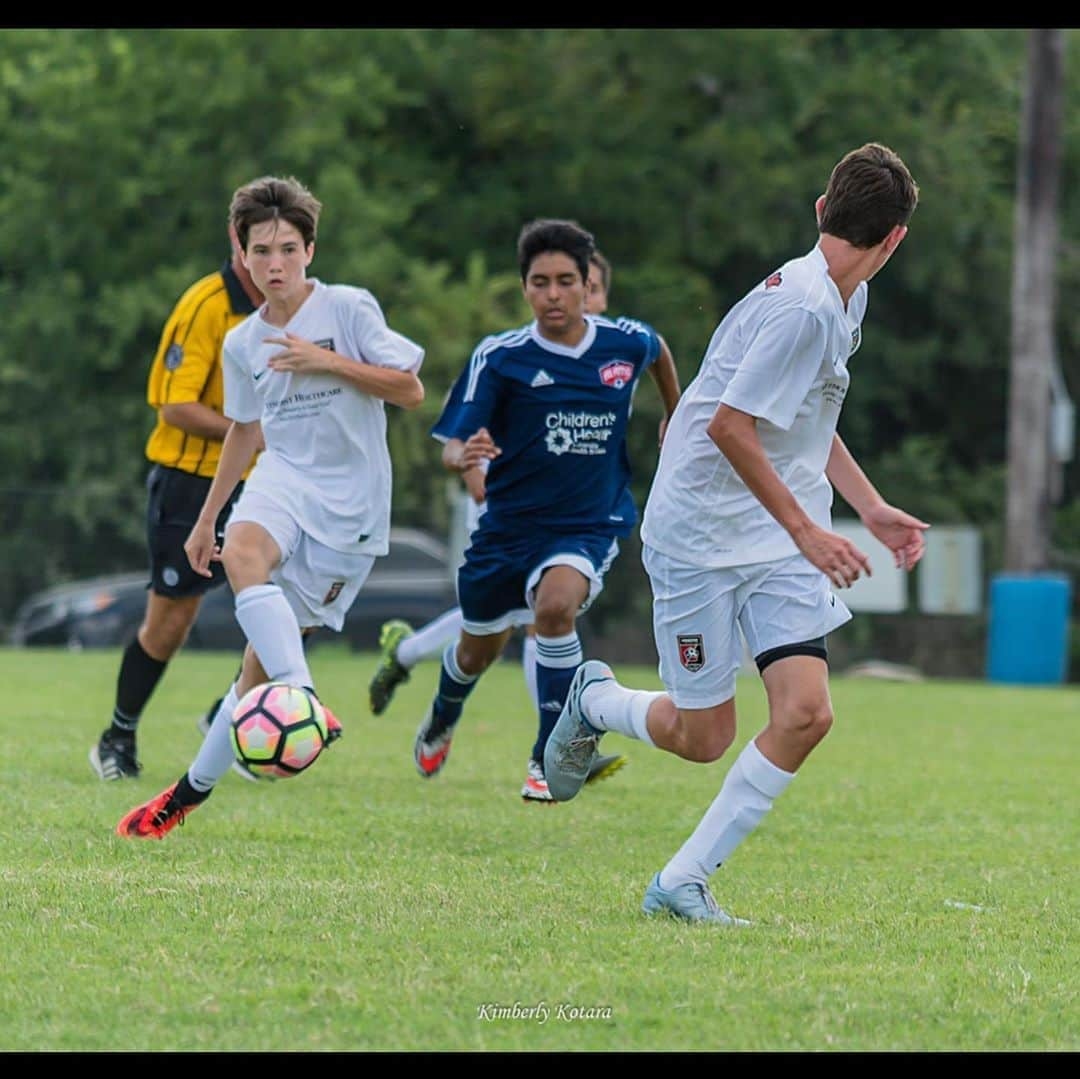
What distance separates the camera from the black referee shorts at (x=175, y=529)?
305 inches

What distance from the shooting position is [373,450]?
6723 mm

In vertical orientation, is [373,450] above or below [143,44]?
below

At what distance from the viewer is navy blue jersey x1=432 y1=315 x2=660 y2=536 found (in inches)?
297

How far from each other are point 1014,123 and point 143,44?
12.9 metres

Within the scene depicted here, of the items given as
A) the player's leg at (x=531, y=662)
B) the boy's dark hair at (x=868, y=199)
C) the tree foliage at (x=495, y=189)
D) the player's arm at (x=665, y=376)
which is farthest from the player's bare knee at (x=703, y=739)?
the tree foliage at (x=495, y=189)

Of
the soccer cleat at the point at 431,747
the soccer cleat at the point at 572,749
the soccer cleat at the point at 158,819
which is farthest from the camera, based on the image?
the soccer cleat at the point at 431,747

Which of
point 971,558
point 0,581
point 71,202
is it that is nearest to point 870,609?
point 971,558

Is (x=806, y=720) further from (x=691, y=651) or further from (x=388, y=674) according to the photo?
(x=388, y=674)

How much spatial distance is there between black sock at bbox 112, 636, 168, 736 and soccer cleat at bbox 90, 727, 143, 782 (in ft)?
0.14

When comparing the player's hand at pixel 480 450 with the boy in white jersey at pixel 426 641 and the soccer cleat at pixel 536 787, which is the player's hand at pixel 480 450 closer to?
the boy in white jersey at pixel 426 641

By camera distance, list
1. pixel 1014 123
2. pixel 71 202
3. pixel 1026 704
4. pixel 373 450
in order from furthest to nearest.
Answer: pixel 1014 123 → pixel 71 202 → pixel 1026 704 → pixel 373 450

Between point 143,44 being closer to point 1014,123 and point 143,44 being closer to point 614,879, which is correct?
point 1014,123

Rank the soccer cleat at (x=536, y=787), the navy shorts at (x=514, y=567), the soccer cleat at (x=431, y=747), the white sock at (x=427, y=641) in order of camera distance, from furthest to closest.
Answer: the white sock at (x=427, y=641)
the soccer cleat at (x=431, y=747)
the navy shorts at (x=514, y=567)
the soccer cleat at (x=536, y=787)

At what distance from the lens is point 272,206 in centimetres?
641
